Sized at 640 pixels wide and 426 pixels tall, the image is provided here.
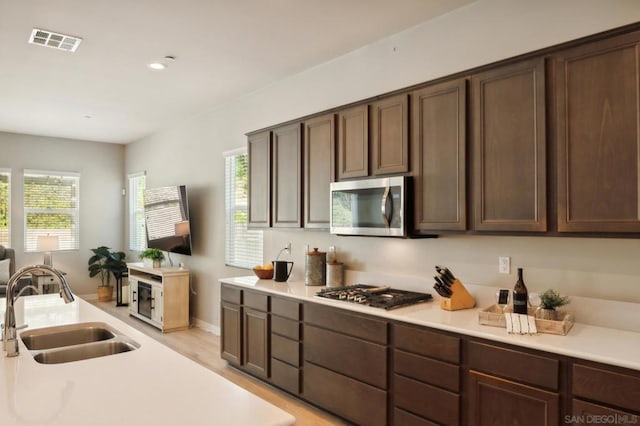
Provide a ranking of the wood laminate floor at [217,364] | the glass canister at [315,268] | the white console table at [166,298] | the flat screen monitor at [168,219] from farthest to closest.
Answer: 1. the flat screen monitor at [168,219]
2. the white console table at [166,298]
3. the glass canister at [315,268]
4. the wood laminate floor at [217,364]

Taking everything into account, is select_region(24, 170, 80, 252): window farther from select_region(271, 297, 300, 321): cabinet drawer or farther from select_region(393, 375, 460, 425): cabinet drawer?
select_region(393, 375, 460, 425): cabinet drawer

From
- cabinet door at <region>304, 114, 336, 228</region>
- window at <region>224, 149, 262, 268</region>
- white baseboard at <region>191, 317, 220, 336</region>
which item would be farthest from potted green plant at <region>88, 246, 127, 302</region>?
cabinet door at <region>304, 114, 336, 228</region>

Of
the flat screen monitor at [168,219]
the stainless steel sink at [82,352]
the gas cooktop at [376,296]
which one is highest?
the flat screen monitor at [168,219]

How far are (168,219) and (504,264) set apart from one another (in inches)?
183

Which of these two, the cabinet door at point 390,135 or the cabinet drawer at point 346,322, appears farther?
the cabinet door at point 390,135

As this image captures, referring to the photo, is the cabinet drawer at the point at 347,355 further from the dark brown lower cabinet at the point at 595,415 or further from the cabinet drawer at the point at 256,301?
the dark brown lower cabinet at the point at 595,415

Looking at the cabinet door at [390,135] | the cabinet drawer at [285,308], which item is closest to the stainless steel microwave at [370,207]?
the cabinet door at [390,135]

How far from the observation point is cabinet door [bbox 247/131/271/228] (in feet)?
14.1

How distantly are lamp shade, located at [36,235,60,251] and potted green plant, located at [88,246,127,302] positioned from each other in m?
0.70

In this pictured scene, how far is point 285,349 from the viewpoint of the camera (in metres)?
3.60

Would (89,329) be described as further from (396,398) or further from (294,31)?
(294,31)

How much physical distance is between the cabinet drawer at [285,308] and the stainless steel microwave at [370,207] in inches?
25.3

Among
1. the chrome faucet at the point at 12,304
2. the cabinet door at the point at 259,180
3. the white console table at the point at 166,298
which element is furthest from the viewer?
the white console table at the point at 166,298

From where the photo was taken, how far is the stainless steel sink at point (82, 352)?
2.01 m
